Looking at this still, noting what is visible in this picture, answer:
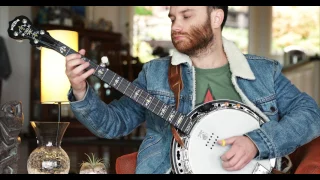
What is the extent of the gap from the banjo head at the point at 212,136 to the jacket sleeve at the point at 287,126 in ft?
0.16

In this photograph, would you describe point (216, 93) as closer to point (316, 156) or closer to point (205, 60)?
point (205, 60)

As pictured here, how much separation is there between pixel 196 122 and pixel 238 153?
0.51 feet

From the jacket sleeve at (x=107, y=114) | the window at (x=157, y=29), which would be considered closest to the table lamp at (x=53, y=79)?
the jacket sleeve at (x=107, y=114)

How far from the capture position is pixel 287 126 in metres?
2.00

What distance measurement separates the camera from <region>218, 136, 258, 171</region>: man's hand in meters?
1.89

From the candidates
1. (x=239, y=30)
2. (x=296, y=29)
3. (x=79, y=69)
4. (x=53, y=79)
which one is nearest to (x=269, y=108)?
(x=79, y=69)

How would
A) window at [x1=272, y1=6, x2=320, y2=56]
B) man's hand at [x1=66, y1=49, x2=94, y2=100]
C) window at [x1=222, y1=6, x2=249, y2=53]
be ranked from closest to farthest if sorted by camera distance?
man's hand at [x1=66, y1=49, x2=94, y2=100]
window at [x1=272, y1=6, x2=320, y2=56]
window at [x1=222, y1=6, x2=249, y2=53]

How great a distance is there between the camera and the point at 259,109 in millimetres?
2074

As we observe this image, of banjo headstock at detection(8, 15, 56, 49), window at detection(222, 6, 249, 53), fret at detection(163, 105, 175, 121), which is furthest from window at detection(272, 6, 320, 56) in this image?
banjo headstock at detection(8, 15, 56, 49)

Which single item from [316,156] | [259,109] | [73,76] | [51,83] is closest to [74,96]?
[73,76]

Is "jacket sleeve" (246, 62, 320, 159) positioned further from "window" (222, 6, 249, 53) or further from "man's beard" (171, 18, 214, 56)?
"window" (222, 6, 249, 53)

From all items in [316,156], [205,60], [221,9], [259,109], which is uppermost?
[221,9]

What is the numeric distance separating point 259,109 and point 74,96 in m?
0.58

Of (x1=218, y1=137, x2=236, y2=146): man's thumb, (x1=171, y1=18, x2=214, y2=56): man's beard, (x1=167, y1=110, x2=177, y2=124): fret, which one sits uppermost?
(x1=171, y1=18, x2=214, y2=56): man's beard
